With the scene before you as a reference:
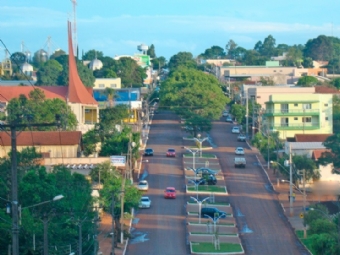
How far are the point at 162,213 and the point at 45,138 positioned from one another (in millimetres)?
12381

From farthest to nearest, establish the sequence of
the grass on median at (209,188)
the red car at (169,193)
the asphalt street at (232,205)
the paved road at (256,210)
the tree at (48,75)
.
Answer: the tree at (48,75) → the grass on median at (209,188) → the red car at (169,193) → the paved road at (256,210) → the asphalt street at (232,205)

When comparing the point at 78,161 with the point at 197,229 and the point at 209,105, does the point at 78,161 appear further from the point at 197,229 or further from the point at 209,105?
the point at 209,105

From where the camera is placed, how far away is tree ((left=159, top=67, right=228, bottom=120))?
252 ft

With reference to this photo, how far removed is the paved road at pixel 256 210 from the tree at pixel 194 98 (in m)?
8.47

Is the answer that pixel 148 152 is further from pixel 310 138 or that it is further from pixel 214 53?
pixel 214 53

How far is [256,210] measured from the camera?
162 ft

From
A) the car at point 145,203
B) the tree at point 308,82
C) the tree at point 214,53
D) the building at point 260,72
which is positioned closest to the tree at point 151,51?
the tree at point 214,53

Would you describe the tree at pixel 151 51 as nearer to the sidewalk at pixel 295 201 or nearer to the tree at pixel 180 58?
the tree at pixel 180 58

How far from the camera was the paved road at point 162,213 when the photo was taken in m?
41.1

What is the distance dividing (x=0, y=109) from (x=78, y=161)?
21.7 m

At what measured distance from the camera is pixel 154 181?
184 feet

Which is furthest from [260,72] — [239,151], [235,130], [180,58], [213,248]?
[213,248]

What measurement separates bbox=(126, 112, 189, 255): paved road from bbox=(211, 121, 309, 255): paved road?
2.74 m

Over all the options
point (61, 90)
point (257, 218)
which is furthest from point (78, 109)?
point (257, 218)
